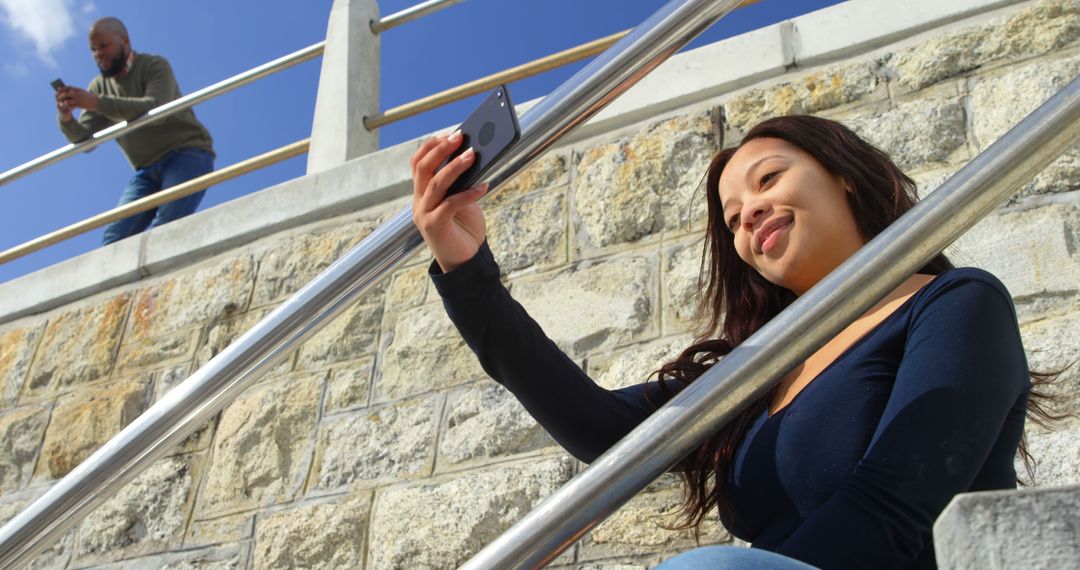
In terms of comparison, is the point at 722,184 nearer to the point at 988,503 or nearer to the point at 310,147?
the point at 988,503

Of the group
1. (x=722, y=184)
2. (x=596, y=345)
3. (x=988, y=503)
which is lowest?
(x=596, y=345)

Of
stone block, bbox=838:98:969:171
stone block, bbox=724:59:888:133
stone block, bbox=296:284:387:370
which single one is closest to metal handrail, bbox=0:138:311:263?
stone block, bbox=296:284:387:370

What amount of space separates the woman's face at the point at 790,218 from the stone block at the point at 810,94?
1.02 metres

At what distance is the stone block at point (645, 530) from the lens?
202 cm

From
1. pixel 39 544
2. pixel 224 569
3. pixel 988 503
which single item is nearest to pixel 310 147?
pixel 224 569

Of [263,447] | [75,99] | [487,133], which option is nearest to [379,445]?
[263,447]

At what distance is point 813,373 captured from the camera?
1.26 metres

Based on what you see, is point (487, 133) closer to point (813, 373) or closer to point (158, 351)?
point (813, 373)

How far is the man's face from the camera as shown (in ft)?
13.6

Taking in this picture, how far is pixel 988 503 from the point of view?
61cm

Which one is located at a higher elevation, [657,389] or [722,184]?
[722,184]

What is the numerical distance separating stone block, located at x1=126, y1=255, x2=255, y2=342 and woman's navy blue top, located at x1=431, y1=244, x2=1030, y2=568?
1809 millimetres

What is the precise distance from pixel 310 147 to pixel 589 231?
1.14 m

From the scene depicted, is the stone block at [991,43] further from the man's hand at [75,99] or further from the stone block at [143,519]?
the man's hand at [75,99]
